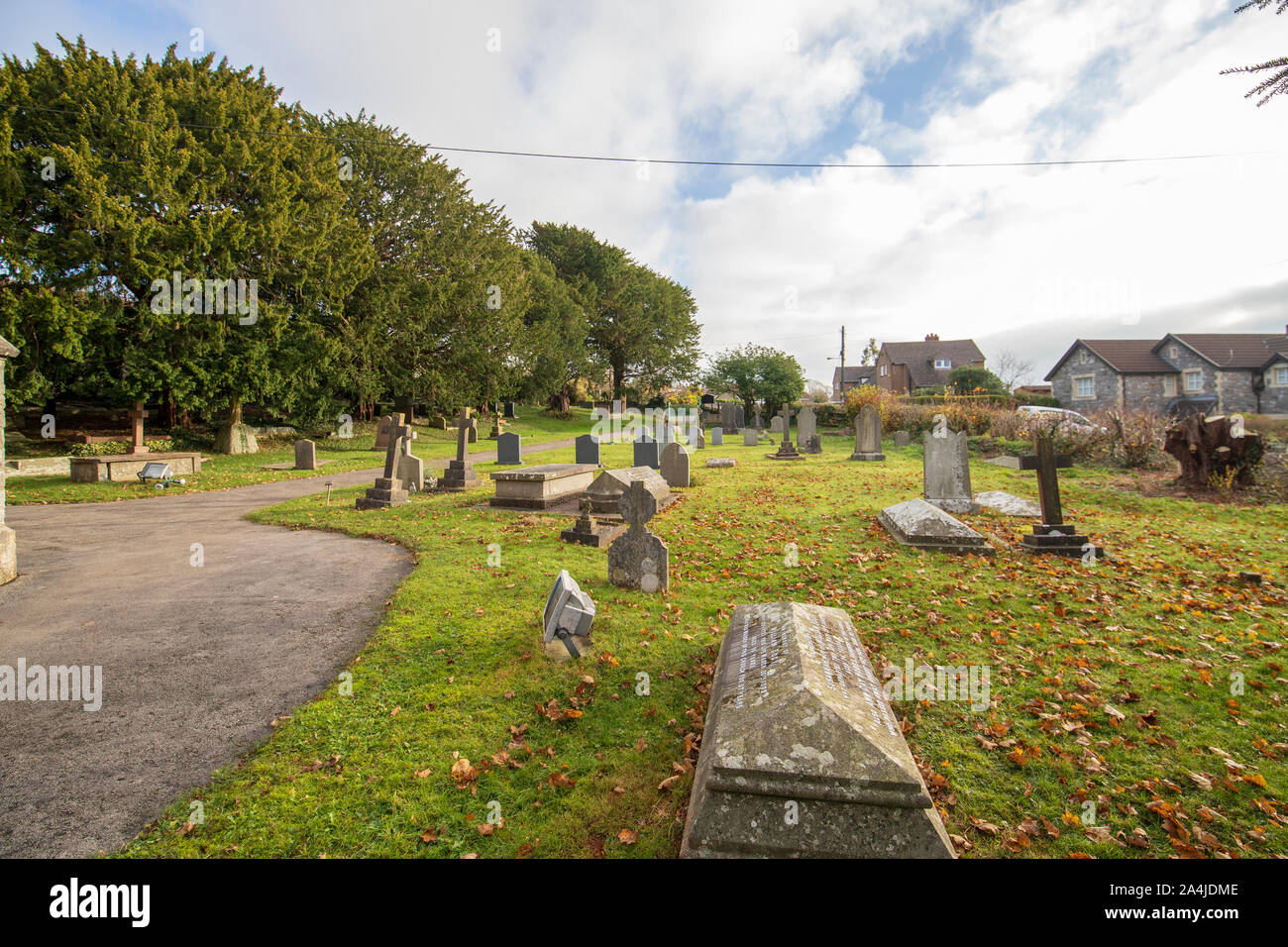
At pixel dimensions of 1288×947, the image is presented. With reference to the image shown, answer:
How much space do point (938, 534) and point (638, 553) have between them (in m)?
4.40

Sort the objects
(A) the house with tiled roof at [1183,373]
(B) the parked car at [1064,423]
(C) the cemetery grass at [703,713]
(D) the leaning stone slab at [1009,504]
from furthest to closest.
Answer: (A) the house with tiled roof at [1183,373] < (B) the parked car at [1064,423] < (D) the leaning stone slab at [1009,504] < (C) the cemetery grass at [703,713]

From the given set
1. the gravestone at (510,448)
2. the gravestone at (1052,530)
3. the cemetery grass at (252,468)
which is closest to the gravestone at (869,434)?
the gravestone at (1052,530)

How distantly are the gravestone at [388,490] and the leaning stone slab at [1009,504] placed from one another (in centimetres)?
1180

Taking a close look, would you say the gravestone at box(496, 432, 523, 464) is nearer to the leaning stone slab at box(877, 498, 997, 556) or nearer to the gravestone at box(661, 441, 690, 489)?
the gravestone at box(661, 441, 690, 489)

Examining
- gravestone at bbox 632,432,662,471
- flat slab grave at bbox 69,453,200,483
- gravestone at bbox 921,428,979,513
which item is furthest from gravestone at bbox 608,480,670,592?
flat slab grave at bbox 69,453,200,483

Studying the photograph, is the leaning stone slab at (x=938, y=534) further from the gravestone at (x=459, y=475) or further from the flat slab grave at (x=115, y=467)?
the flat slab grave at (x=115, y=467)

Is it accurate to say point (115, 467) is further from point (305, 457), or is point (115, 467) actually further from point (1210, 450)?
point (1210, 450)

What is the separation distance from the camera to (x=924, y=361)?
181ft

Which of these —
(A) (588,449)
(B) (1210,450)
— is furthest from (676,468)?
(B) (1210,450)

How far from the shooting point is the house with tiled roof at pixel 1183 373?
35.0m

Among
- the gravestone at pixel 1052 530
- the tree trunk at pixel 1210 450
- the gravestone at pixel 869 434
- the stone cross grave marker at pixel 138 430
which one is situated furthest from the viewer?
the gravestone at pixel 869 434

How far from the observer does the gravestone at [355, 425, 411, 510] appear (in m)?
11.8

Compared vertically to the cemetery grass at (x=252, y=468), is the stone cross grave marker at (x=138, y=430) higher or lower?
higher

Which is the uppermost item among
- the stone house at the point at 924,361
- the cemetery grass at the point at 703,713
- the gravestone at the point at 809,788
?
the stone house at the point at 924,361
